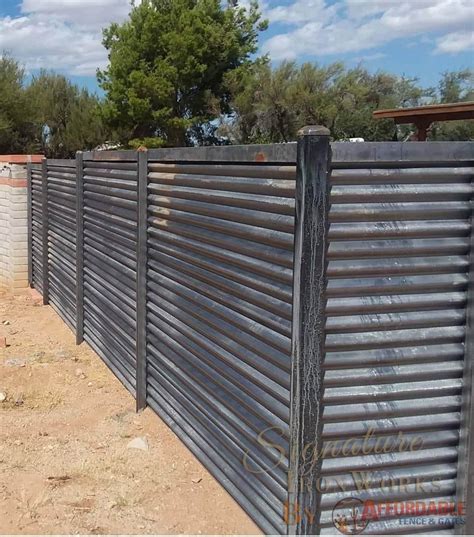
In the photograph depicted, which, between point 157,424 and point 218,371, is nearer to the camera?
point 218,371

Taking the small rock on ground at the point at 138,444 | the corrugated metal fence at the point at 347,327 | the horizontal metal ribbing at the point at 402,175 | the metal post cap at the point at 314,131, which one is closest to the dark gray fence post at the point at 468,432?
the corrugated metal fence at the point at 347,327

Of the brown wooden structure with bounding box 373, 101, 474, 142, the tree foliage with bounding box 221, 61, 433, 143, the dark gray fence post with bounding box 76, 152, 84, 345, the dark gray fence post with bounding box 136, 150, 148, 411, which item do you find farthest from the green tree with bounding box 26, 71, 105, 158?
the dark gray fence post with bounding box 136, 150, 148, 411

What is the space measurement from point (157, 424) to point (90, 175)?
2.96m

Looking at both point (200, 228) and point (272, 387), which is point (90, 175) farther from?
point (272, 387)

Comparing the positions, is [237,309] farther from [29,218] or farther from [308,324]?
[29,218]

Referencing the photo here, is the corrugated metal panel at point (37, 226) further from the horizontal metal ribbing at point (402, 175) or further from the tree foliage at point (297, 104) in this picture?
the tree foliage at point (297, 104)

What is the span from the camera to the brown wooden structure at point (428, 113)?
11.5 m

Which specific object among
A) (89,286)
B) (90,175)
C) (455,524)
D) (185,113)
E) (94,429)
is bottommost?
(94,429)

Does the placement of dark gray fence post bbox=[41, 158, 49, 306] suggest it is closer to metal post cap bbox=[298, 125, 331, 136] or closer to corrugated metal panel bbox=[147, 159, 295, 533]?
corrugated metal panel bbox=[147, 159, 295, 533]

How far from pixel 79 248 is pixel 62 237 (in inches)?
49.8

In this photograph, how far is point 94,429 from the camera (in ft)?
16.1

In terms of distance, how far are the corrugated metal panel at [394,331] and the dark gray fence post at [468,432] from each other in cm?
3

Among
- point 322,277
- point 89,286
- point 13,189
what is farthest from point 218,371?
point 13,189

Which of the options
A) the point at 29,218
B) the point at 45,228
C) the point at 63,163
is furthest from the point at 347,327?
the point at 29,218
